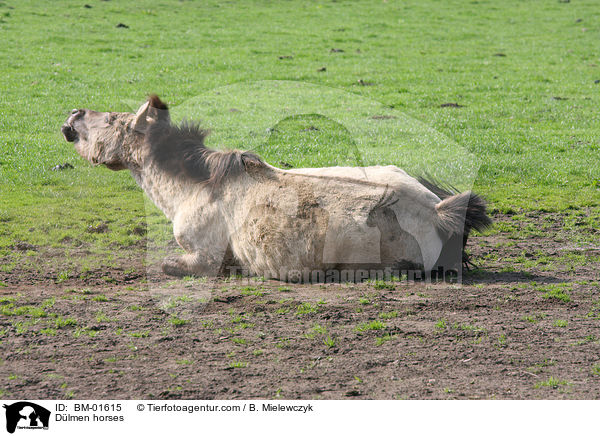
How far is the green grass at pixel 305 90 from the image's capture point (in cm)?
1209

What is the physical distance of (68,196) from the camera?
11898 millimetres

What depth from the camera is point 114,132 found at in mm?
8883

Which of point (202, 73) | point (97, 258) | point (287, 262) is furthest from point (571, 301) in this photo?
point (202, 73)

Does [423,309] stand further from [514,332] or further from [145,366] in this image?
[145,366]

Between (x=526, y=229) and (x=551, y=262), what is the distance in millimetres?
1587

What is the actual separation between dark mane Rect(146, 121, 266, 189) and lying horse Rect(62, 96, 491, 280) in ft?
0.04

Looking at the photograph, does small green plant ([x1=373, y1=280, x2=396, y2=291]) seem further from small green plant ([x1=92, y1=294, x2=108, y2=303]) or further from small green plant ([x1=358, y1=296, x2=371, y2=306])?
small green plant ([x1=92, y1=294, x2=108, y2=303])

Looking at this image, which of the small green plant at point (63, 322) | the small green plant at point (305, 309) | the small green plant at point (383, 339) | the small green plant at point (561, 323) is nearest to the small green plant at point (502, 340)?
the small green plant at point (561, 323)

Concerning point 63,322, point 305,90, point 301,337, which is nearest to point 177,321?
point 63,322

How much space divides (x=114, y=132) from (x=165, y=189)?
103cm

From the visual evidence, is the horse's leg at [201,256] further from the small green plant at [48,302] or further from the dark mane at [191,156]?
Result: the small green plant at [48,302]

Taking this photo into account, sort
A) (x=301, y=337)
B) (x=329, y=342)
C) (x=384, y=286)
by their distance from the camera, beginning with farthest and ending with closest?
(x=384, y=286)
(x=301, y=337)
(x=329, y=342)
